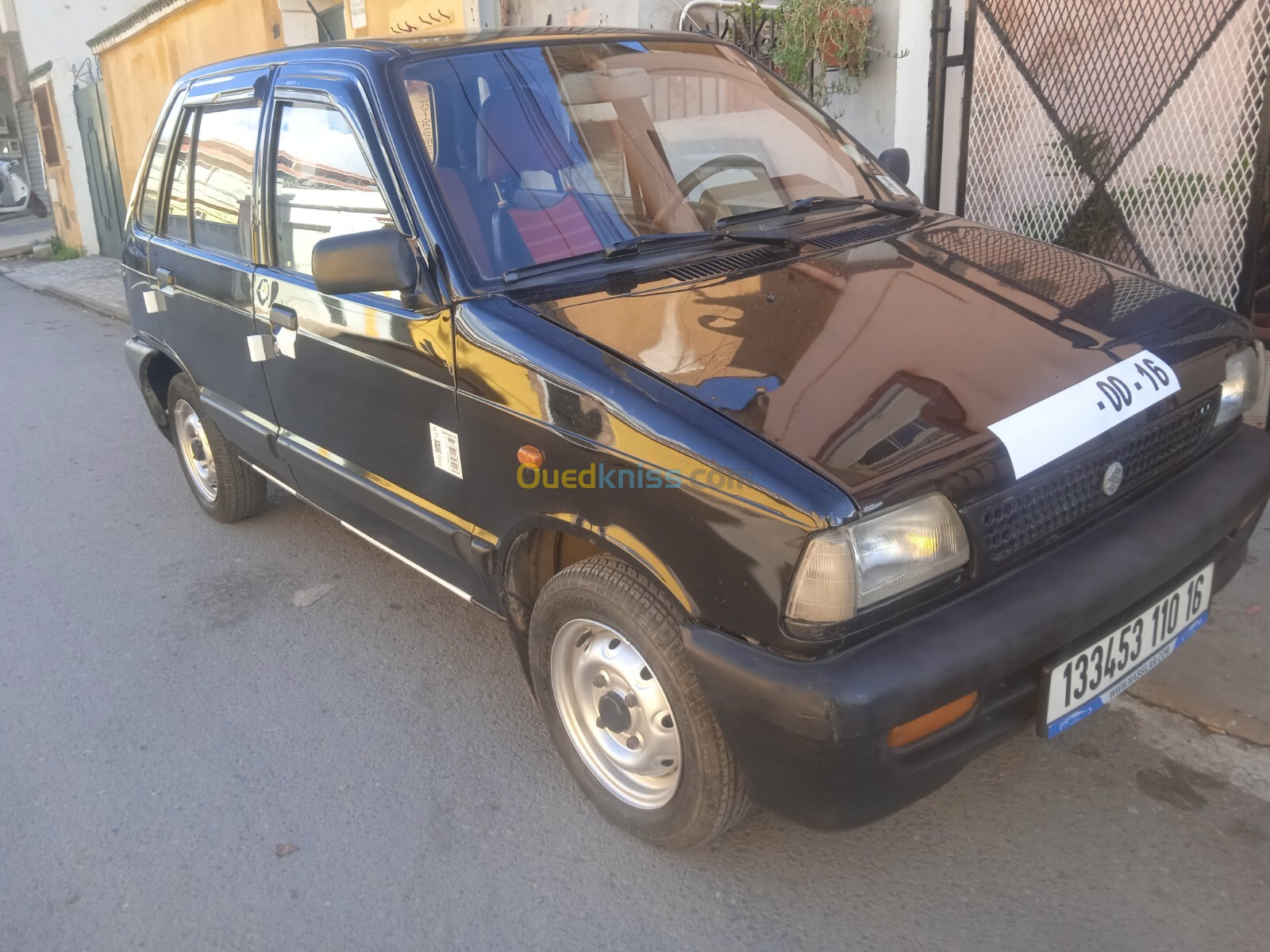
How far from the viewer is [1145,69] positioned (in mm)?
5152

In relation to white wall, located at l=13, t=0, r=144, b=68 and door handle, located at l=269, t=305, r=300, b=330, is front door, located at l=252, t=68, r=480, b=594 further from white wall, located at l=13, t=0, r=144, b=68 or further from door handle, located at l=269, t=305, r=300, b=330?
white wall, located at l=13, t=0, r=144, b=68

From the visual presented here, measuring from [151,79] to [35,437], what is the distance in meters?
9.03

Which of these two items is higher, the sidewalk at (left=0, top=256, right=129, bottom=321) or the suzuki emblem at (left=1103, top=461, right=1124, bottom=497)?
the suzuki emblem at (left=1103, top=461, right=1124, bottom=497)

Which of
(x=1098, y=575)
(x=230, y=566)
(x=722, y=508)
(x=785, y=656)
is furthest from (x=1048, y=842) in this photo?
(x=230, y=566)

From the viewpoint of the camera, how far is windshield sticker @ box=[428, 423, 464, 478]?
2.66m

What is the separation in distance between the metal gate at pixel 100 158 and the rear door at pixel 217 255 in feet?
40.8

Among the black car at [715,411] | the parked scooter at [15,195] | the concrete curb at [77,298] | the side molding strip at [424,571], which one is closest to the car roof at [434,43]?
the black car at [715,411]

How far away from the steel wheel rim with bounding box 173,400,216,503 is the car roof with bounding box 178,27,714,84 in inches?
68.8

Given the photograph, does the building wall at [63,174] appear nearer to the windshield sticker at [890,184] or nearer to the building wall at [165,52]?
the building wall at [165,52]

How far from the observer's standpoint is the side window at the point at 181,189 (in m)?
3.98

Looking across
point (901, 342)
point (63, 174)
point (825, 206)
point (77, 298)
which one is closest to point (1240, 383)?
point (901, 342)

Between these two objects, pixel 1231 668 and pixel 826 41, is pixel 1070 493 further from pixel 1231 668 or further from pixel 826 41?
pixel 826 41

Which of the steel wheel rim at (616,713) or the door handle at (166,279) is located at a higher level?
the door handle at (166,279)

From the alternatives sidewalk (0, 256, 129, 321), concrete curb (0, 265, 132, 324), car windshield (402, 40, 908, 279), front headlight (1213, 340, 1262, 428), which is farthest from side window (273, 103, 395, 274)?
sidewalk (0, 256, 129, 321)
